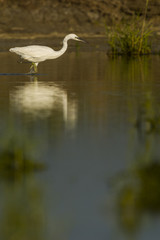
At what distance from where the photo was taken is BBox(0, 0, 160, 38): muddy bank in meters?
34.6

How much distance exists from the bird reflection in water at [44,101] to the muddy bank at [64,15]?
20480 millimetres

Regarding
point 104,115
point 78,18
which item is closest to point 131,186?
point 104,115

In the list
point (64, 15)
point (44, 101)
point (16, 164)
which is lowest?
point (44, 101)

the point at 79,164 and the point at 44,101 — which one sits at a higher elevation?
the point at 79,164

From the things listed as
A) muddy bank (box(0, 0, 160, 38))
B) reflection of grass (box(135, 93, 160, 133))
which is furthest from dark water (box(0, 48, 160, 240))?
muddy bank (box(0, 0, 160, 38))

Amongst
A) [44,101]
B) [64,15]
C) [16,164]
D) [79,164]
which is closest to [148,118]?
[44,101]

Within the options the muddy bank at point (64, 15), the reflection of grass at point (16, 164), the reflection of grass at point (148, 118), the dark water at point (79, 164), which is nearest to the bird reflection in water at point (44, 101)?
the dark water at point (79, 164)

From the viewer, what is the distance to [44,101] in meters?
10.9

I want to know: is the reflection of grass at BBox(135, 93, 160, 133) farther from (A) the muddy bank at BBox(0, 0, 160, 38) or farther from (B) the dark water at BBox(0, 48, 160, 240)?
(A) the muddy bank at BBox(0, 0, 160, 38)

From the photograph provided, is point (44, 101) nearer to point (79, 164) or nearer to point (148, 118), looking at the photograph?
point (148, 118)

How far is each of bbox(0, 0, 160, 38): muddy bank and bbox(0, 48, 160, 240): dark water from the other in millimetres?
22330

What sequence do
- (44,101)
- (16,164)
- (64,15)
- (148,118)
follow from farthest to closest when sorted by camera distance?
(64,15), (44,101), (148,118), (16,164)

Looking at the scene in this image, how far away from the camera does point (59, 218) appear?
4.77 m

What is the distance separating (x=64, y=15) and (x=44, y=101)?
26748mm
